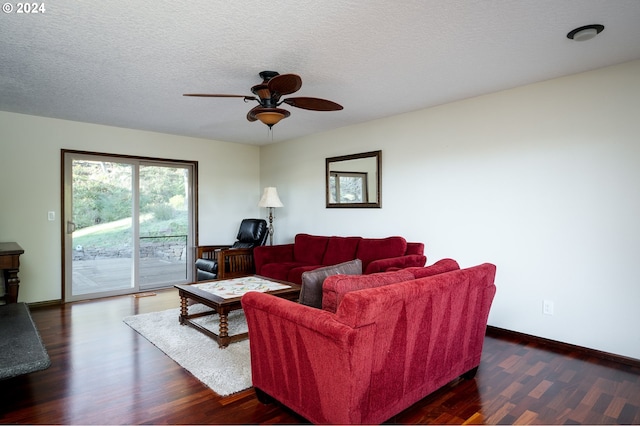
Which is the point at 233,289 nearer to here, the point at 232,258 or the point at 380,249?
the point at 232,258

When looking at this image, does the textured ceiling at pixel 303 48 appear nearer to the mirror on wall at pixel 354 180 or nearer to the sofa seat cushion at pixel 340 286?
the mirror on wall at pixel 354 180

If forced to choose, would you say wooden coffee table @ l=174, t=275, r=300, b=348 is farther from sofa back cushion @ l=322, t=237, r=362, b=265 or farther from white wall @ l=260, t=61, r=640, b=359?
white wall @ l=260, t=61, r=640, b=359

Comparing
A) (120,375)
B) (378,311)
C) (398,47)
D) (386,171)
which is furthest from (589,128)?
(120,375)

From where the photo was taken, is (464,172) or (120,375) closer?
(120,375)

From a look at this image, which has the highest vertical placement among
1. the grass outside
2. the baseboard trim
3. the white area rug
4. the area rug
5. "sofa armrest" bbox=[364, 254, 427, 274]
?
the grass outside

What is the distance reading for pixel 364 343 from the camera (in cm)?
171

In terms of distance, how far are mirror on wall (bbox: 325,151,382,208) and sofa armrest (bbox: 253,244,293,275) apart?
36.6 inches

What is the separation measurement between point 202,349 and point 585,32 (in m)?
3.59

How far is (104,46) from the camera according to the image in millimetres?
2613

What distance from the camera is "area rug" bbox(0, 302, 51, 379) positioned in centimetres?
212

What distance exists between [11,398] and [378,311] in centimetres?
240

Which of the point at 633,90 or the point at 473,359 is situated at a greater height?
the point at 633,90

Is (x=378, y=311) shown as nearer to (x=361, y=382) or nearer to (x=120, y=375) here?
(x=361, y=382)


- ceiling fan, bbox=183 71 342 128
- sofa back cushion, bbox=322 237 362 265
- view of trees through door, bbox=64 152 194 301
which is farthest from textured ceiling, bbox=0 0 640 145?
sofa back cushion, bbox=322 237 362 265
